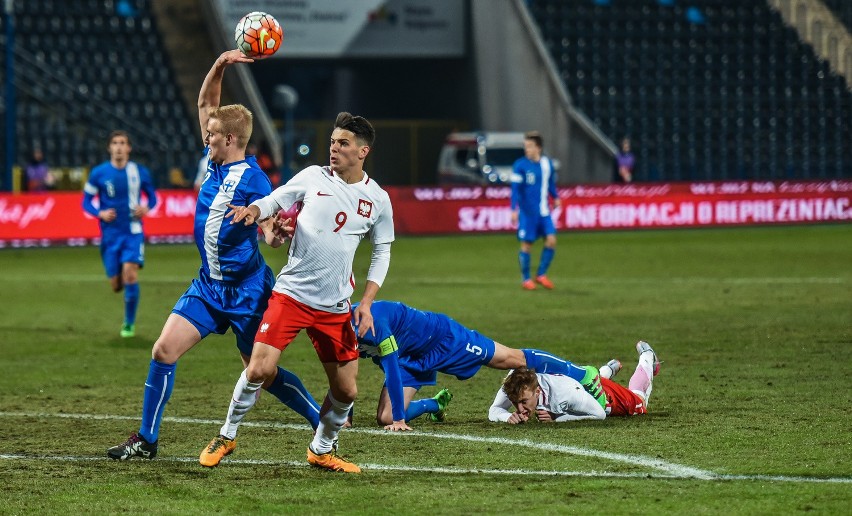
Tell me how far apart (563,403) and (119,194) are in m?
7.14

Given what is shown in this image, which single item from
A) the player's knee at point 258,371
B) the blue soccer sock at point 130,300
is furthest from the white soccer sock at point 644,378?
the blue soccer sock at point 130,300

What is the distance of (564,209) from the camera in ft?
102

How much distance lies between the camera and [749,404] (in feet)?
30.1

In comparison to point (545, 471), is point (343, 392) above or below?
above

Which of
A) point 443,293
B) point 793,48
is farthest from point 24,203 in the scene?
point 793,48

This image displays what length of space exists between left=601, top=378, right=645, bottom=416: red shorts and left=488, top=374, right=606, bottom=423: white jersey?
0.14 m


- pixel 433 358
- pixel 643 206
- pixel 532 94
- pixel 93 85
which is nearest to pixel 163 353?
pixel 433 358

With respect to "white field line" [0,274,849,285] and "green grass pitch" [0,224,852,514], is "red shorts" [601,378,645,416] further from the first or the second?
"white field line" [0,274,849,285]

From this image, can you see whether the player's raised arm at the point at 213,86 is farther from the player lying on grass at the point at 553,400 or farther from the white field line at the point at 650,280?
the white field line at the point at 650,280

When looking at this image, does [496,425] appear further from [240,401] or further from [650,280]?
[650,280]

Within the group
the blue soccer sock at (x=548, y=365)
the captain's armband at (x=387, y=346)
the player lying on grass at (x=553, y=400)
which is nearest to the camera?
the captain's armband at (x=387, y=346)

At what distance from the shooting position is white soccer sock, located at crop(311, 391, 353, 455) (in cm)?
720

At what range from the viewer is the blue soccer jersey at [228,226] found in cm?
A: 763

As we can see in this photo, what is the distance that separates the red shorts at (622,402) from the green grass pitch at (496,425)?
5.5 inches
